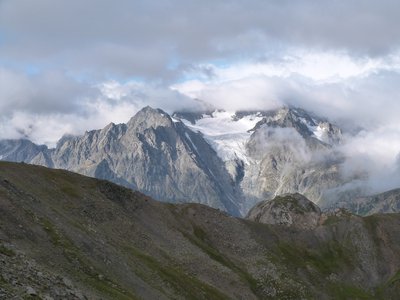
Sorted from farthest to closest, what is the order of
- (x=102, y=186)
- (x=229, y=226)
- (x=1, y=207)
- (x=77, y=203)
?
(x=229, y=226)
(x=102, y=186)
(x=77, y=203)
(x=1, y=207)

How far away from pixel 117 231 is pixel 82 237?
35631 mm

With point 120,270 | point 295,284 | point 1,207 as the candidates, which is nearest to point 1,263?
point 1,207

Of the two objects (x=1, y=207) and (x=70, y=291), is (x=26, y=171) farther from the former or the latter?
(x=70, y=291)

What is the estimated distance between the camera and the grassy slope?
7119 centimetres

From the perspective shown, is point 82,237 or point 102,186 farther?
point 102,186

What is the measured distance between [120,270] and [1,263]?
37.6 meters

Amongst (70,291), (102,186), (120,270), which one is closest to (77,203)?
(102,186)

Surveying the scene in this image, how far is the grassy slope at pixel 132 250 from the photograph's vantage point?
234 ft

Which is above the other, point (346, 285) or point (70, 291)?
point (70, 291)

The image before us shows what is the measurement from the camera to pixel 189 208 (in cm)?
18550

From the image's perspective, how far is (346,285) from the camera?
19338cm

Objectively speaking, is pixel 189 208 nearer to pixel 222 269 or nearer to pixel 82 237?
pixel 222 269

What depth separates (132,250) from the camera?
4422 inches

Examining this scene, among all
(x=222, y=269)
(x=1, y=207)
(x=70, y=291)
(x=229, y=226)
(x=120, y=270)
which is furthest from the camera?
(x=229, y=226)
